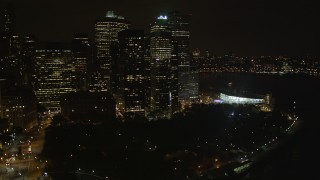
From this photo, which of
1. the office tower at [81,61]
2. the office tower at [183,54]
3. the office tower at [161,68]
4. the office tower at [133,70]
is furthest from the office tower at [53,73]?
the office tower at [183,54]

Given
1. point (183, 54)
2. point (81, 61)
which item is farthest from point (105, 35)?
point (183, 54)

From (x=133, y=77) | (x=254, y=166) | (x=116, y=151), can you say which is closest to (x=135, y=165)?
(x=116, y=151)

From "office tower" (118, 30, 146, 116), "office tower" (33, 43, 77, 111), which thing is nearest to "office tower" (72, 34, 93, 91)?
"office tower" (33, 43, 77, 111)

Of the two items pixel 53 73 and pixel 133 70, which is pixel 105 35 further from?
pixel 133 70

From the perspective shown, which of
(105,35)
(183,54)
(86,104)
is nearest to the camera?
(86,104)

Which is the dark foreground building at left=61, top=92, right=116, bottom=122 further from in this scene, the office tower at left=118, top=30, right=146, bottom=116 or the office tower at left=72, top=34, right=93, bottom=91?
the office tower at left=72, top=34, right=93, bottom=91

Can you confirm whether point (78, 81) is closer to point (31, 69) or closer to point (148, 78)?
point (31, 69)
